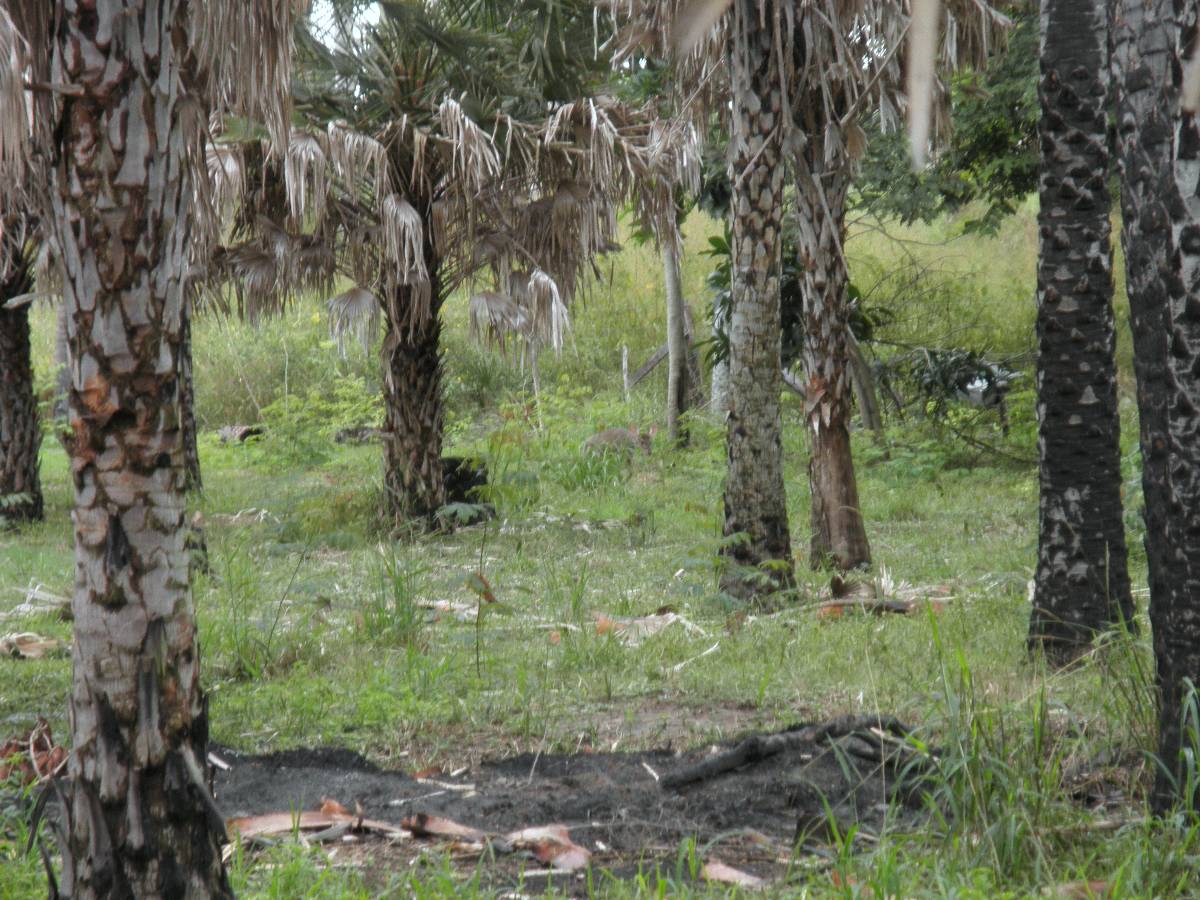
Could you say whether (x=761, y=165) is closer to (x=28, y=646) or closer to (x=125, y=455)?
(x=28, y=646)

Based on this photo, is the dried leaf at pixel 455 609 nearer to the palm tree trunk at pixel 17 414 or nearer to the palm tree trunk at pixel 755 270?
the palm tree trunk at pixel 755 270

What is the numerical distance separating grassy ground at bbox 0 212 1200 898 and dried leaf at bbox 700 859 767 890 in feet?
0.33

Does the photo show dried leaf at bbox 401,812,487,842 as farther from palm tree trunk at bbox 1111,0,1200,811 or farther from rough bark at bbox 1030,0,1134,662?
rough bark at bbox 1030,0,1134,662

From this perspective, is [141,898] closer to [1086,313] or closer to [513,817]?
[513,817]

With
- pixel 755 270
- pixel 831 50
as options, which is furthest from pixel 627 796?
pixel 831 50

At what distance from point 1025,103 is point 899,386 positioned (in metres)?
5.21

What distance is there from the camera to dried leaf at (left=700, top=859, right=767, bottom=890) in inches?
117

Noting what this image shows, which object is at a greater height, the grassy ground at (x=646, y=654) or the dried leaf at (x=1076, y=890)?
the dried leaf at (x=1076, y=890)

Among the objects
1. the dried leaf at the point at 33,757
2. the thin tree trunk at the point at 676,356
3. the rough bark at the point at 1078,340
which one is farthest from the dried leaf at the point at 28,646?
the thin tree trunk at the point at 676,356

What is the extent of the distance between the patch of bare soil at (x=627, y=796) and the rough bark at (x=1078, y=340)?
1647mm

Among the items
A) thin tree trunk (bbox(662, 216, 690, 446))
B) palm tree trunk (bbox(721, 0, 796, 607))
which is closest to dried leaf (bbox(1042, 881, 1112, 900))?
palm tree trunk (bbox(721, 0, 796, 607))

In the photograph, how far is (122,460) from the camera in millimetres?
2580

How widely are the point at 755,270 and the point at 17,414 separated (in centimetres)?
851

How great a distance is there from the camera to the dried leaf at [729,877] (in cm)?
297
